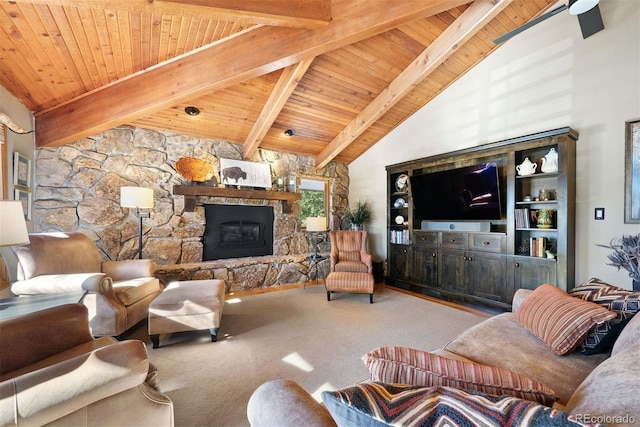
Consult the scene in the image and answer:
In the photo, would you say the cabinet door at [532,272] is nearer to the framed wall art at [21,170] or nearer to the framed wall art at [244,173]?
the framed wall art at [244,173]

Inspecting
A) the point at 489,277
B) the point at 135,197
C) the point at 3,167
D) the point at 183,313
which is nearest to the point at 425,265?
the point at 489,277

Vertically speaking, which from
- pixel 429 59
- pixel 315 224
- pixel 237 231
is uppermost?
pixel 429 59

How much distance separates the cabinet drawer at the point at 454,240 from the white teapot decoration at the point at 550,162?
1.16 metres

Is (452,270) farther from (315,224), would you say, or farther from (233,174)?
(233,174)

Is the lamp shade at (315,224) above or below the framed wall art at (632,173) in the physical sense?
below

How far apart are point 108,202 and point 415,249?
4.52m

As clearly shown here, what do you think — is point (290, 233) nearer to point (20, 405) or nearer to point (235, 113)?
point (235, 113)

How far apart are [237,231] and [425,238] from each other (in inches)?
122

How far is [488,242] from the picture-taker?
11.0ft

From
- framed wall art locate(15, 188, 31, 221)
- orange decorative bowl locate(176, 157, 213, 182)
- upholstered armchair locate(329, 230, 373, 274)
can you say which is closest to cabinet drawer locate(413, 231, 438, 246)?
upholstered armchair locate(329, 230, 373, 274)

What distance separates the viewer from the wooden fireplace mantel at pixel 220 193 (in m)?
3.76

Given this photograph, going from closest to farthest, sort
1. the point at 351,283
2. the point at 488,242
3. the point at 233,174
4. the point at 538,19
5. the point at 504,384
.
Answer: the point at 504,384 → the point at 538,19 → the point at 488,242 → the point at 351,283 → the point at 233,174

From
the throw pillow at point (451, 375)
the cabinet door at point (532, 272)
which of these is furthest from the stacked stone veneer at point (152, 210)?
the throw pillow at point (451, 375)

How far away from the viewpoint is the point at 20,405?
83cm
